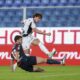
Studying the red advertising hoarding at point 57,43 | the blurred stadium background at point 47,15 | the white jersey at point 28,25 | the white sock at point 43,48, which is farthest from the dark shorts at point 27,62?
the blurred stadium background at point 47,15

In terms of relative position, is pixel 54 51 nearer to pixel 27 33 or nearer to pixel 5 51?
pixel 27 33

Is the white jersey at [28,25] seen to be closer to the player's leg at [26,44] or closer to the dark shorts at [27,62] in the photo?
the player's leg at [26,44]

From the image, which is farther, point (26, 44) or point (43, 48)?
point (43, 48)

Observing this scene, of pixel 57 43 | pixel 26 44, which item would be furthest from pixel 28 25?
pixel 57 43

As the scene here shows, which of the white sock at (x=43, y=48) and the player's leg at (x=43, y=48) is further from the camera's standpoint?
the white sock at (x=43, y=48)

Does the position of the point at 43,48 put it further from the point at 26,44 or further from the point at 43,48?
the point at 26,44

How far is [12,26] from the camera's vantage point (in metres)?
20.0

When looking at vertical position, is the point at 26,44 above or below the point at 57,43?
above

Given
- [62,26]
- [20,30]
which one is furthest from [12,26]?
[62,26]

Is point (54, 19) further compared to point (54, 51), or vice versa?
point (54, 19)

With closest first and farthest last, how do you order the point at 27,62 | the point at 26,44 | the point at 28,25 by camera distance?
the point at 27,62, the point at 28,25, the point at 26,44

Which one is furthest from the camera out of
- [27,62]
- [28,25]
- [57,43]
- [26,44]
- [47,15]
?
[47,15]

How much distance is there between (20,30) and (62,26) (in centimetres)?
155

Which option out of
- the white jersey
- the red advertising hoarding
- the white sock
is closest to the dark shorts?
the white jersey
